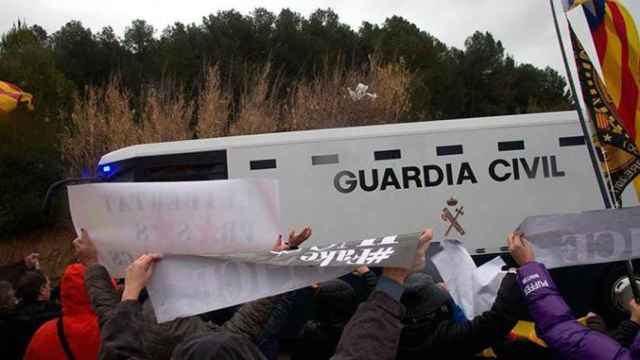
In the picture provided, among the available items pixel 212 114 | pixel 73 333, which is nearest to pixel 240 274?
pixel 73 333

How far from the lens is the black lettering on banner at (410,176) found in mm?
8086

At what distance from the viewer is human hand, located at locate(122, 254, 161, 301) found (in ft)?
8.40

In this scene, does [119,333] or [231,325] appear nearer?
[119,333]

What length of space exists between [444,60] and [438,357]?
3004 cm

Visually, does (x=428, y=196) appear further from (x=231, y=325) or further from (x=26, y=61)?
(x=26, y=61)

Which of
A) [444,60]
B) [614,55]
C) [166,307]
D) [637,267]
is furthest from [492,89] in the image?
[166,307]

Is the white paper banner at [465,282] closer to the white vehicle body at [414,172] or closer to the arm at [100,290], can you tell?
the arm at [100,290]

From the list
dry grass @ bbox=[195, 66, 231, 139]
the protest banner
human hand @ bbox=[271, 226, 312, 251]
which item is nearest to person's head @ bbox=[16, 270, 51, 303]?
human hand @ bbox=[271, 226, 312, 251]

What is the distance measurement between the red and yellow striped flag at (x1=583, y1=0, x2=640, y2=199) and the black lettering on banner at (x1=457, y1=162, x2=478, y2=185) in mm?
3938

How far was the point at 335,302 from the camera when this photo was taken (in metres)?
3.52

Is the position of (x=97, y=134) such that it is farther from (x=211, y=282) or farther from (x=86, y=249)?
(x=211, y=282)

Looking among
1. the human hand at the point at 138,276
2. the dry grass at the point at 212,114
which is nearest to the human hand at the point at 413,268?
the human hand at the point at 138,276

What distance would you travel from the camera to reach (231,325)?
9.43 ft

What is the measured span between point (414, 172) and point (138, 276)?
576 centimetres
